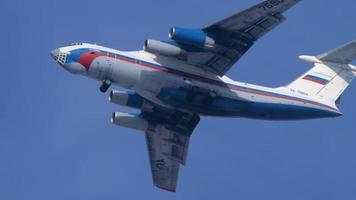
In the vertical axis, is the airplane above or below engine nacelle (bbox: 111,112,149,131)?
above

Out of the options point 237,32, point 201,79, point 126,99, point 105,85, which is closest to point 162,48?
point 201,79

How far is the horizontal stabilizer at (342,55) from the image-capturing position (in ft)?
114

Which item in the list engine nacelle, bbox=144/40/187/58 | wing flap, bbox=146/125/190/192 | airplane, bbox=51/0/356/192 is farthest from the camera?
wing flap, bbox=146/125/190/192

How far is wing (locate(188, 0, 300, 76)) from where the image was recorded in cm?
3083

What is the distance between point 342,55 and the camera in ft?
116

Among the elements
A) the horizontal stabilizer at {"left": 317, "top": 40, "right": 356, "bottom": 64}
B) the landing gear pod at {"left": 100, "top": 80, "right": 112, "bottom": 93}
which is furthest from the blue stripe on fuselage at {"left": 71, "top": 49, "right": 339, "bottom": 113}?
the horizontal stabilizer at {"left": 317, "top": 40, "right": 356, "bottom": 64}

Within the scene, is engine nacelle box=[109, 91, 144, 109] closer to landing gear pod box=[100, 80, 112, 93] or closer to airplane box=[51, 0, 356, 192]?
airplane box=[51, 0, 356, 192]

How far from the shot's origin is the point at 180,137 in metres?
36.1

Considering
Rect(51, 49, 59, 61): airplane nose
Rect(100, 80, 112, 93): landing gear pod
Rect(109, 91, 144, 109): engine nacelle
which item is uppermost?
Rect(51, 49, 59, 61): airplane nose

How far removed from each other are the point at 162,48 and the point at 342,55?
8060 millimetres

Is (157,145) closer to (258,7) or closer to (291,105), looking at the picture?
(291,105)

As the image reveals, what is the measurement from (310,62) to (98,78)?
919 centimetres

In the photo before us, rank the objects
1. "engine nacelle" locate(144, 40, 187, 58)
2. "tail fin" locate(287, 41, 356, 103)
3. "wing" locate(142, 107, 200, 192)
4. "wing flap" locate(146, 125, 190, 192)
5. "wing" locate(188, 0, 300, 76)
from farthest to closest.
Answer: "wing flap" locate(146, 125, 190, 192) < "wing" locate(142, 107, 200, 192) < "tail fin" locate(287, 41, 356, 103) < "engine nacelle" locate(144, 40, 187, 58) < "wing" locate(188, 0, 300, 76)

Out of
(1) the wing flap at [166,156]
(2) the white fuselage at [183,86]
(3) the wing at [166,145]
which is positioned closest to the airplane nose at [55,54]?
(2) the white fuselage at [183,86]
